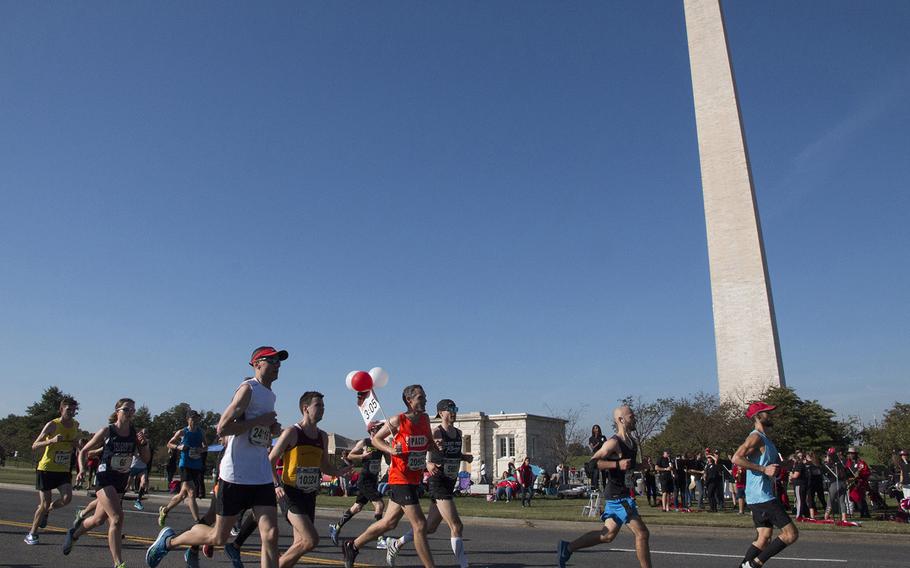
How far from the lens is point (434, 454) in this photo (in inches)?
321

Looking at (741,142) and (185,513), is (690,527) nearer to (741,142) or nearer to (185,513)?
(185,513)

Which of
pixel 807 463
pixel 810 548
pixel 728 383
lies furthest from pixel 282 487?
pixel 728 383

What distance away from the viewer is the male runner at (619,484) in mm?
7469

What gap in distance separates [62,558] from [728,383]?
3863 centimetres

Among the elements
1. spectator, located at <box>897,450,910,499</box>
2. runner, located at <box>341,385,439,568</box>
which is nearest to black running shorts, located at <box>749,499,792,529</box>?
runner, located at <box>341,385,439,568</box>

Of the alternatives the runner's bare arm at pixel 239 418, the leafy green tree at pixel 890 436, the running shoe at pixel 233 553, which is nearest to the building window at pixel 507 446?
the leafy green tree at pixel 890 436

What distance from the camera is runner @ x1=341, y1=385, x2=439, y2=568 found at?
768cm

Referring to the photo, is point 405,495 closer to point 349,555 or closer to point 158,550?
point 349,555

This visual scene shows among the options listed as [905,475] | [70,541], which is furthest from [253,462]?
[905,475]

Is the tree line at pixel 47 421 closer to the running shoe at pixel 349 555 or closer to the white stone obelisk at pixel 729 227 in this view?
the white stone obelisk at pixel 729 227

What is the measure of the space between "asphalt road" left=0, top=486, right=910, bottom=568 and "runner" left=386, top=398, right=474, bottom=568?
58 centimetres

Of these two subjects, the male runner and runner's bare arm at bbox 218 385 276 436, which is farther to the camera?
the male runner

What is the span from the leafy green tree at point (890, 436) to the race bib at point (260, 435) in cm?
4653

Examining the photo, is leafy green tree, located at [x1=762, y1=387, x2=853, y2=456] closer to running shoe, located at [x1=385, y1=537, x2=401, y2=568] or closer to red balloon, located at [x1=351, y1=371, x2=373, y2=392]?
red balloon, located at [x1=351, y1=371, x2=373, y2=392]
